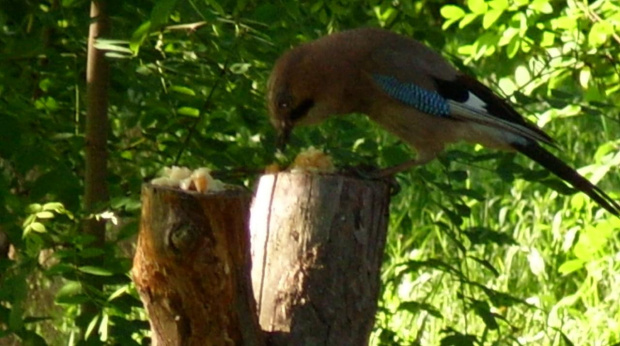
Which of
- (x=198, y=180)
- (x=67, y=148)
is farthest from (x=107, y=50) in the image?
(x=198, y=180)

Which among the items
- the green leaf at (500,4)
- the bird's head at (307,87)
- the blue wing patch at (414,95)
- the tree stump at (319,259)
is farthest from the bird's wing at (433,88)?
the tree stump at (319,259)

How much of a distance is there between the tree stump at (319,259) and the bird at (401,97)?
129 cm

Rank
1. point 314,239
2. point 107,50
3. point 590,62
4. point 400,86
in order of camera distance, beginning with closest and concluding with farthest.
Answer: point 314,239 < point 107,50 < point 400,86 < point 590,62

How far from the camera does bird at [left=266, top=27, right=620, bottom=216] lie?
4359 mm

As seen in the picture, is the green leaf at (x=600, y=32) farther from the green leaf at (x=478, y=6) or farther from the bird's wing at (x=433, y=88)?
the bird's wing at (x=433, y=88)

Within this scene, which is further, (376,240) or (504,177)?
(504,177)

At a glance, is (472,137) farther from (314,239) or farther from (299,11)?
(314,239)

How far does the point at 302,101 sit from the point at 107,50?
624mm

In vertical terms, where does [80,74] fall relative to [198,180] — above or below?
above

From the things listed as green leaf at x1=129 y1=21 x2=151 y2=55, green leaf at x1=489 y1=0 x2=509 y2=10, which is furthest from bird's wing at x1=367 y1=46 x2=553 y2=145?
green leaf at x1=129 y1=21 x2=151 y2=55

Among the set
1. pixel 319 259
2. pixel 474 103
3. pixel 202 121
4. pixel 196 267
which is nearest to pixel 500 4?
pixel 474 103

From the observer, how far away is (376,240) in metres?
3.04

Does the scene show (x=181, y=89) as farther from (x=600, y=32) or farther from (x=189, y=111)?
(x=600, y=32)

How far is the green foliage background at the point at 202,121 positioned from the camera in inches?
154
